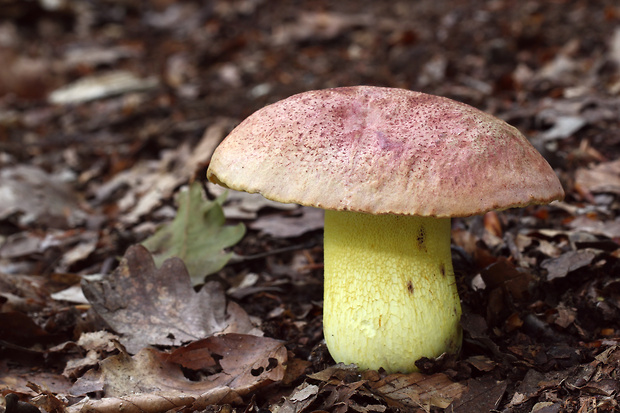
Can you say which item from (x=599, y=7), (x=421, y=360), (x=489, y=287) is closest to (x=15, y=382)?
(x=421, y=360)

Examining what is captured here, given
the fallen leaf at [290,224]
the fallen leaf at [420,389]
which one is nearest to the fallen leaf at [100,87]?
the fallen leaf at [290,224]

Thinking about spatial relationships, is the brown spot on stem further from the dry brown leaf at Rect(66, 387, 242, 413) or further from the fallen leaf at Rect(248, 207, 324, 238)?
the fallen leaf at Rect(248, 207, 324, 238)

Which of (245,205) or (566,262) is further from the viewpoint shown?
(245,205)

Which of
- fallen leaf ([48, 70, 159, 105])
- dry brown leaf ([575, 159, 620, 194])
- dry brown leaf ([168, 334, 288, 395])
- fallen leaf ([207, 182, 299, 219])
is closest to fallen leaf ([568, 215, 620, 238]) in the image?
dry brown leaf ([575, 159, 620, 194])

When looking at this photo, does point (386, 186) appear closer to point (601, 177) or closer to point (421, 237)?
point (421, 237)

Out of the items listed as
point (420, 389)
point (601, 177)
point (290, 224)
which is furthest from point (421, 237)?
point (601, 177)
